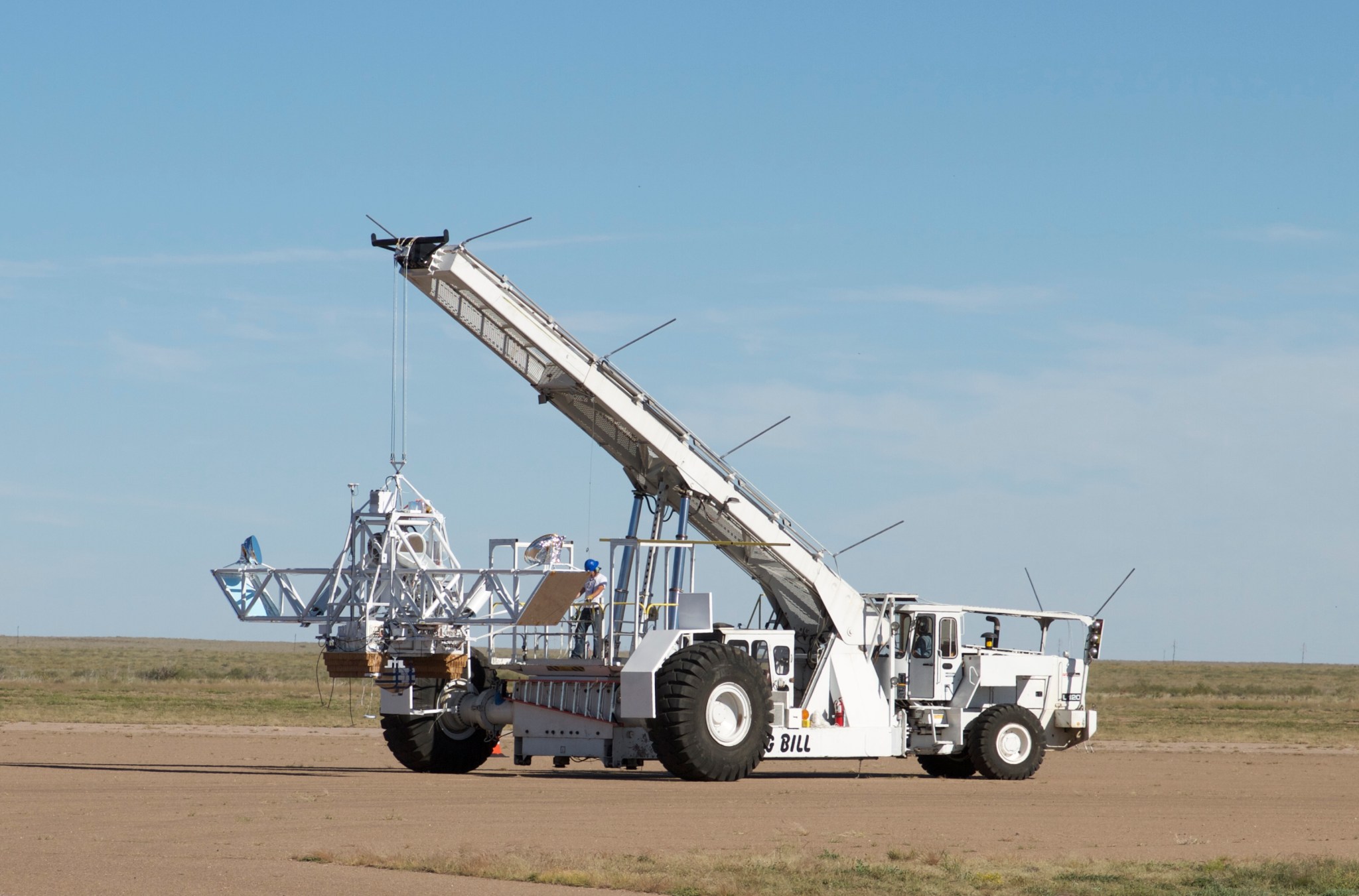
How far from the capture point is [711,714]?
25.6 m

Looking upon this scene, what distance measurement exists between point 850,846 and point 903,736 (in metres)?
11.1

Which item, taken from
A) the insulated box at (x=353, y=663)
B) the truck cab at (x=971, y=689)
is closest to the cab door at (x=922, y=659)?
the truck cab at (x=971, y=689)

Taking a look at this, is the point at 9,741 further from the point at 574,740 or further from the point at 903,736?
the point at 903,736

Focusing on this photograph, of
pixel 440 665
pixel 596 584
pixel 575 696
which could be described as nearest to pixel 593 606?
pixel 596 584

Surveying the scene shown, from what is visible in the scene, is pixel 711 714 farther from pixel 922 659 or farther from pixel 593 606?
pixel 922 659

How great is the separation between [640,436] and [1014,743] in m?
7.94

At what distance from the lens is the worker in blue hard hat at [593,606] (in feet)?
89.0

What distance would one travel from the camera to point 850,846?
58.7ft

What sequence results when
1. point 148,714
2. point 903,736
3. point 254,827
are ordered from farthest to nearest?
point 148,714 < point 903,736 < point 254,827

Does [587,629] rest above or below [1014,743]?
above

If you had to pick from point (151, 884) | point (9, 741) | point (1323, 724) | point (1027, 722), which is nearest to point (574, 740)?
point (1027, 722)

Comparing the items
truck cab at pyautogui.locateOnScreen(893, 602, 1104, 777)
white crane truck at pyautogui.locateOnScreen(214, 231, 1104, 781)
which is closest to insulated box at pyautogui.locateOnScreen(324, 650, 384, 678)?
white crane truck at pyautogui.locateOnScreen(214, 231, 1104, 781)

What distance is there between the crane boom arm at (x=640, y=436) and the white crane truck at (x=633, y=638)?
3 centimetres

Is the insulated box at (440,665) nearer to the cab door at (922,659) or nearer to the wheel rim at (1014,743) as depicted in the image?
the cab door at (922,659)
